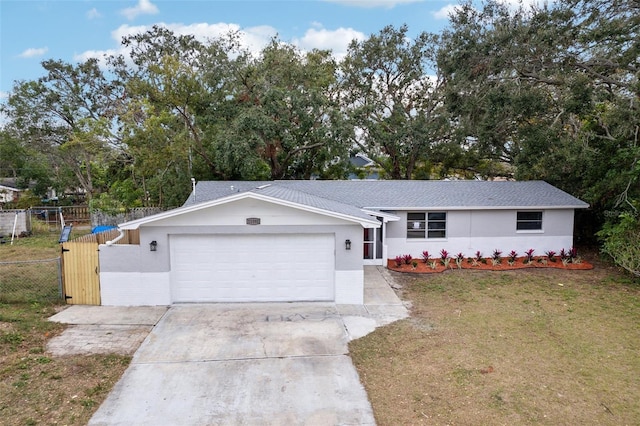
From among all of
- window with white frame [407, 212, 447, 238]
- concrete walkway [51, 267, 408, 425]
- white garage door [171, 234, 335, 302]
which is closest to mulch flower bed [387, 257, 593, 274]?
window with white frame [407, 212, 447, 238]

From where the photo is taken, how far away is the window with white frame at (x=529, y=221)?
16.4 meters

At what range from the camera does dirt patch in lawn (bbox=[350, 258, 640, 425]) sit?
591 centimetres

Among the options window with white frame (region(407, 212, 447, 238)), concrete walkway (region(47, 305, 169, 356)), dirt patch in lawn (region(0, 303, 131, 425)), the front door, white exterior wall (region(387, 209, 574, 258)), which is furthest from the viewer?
window with white frame (region(407, 212, 447, 238))

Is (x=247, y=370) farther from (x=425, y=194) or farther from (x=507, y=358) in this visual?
(x=425, y=194)

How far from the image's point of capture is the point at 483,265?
50.2 ft

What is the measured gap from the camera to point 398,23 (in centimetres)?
2483

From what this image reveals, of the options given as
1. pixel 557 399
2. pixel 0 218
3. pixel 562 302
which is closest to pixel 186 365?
pixel 557 399

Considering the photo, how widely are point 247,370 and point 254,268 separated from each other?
3946 millimetres

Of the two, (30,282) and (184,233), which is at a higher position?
(184,233)

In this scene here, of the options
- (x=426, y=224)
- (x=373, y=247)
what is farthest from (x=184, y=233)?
(x=426, y=224)

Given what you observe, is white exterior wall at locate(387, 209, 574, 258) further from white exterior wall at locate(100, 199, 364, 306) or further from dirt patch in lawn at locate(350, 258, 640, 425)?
white exterior wall at locate(100, 199, 364, 306)

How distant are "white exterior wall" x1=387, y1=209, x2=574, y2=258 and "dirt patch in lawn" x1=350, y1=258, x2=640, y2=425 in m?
3.77

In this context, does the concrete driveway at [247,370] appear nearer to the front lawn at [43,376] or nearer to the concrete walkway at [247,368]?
the concrete walkway at [247,368]

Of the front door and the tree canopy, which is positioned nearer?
the tree canopy
